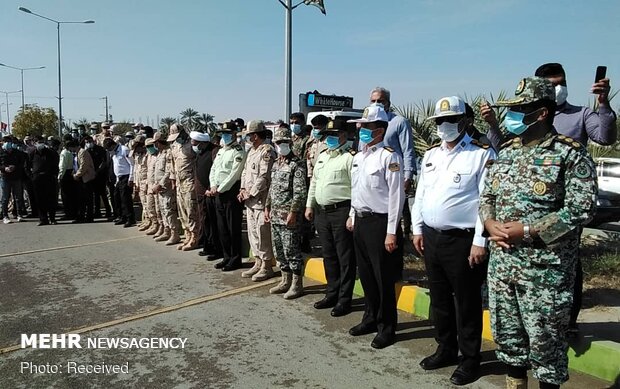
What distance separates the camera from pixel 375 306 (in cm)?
423

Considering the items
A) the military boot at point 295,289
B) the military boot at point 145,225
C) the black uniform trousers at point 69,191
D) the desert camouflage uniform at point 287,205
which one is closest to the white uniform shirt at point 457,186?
the desert camouflage uniform at point 287,205

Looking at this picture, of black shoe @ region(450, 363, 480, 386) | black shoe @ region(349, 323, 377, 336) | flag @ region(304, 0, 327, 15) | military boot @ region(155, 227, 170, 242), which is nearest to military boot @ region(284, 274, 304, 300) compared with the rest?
black shoe @ region(349, 323, 377, 336)

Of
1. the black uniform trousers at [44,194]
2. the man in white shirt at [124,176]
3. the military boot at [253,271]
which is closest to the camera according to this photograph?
the military boot at [253,271]

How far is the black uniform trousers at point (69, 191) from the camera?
10.9 m

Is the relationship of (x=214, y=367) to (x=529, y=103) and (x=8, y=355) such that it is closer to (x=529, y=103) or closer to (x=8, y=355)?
(x=8, y=355)

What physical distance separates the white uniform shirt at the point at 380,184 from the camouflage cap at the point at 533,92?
1.29 meters

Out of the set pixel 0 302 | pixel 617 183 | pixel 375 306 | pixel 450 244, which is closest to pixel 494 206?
pixel 450 244

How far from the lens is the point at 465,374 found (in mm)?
3303

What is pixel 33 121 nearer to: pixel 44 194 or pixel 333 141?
pixel 44 194

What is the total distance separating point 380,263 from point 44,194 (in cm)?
921

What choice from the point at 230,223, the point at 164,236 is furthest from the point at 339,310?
the point at 164,236

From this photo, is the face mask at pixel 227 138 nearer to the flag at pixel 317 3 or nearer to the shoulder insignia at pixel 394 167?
the shoulder insignia at pixel 394 167

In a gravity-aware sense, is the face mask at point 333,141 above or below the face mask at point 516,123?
below

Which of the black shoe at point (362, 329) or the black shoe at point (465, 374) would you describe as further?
the black shoe at point (362, 329)
